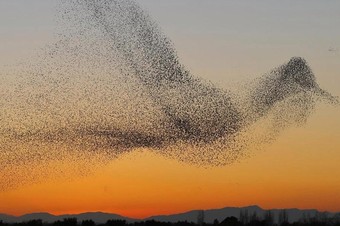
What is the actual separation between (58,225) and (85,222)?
854 centimetres

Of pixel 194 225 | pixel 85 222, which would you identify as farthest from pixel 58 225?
pixel 194 225

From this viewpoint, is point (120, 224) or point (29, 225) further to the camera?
point (120, 224)

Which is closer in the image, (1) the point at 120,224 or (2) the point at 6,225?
(2) the point at 6,225

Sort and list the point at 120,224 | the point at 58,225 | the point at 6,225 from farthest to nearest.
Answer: the point at 120,224 < the point at 58,225 < the point at 6,225

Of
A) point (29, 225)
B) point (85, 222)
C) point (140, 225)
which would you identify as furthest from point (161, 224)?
point (29, 225)

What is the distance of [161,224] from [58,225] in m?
24.1

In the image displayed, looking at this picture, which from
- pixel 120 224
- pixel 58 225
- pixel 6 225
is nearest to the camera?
pixel 6 225

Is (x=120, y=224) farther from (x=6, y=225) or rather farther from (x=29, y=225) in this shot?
(x=6, y=225)

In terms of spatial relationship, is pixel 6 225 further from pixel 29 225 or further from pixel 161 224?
pixel 161 224

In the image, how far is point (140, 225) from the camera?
7224 inches

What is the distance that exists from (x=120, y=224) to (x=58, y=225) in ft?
75.0

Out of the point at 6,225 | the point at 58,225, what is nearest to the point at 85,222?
the point at 58,225

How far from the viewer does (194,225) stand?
199 metres

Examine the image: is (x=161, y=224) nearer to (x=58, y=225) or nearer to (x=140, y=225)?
(x=140, y=225)
